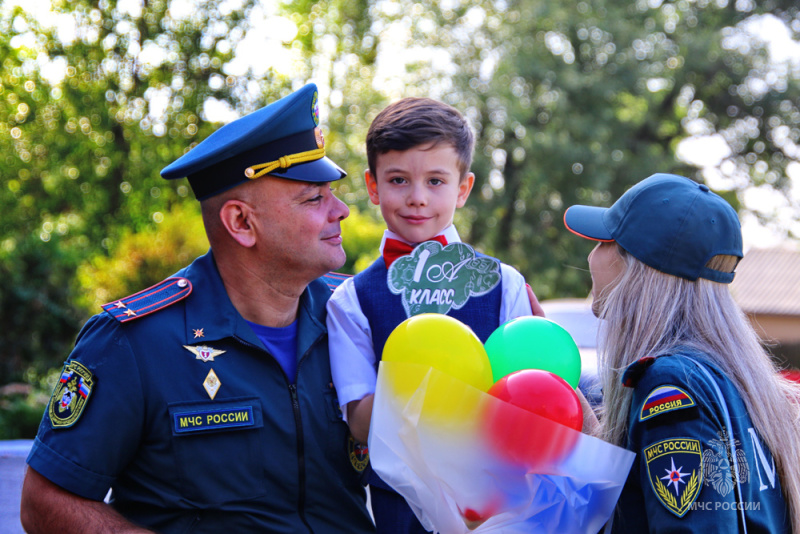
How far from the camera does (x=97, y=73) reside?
46.5 ft

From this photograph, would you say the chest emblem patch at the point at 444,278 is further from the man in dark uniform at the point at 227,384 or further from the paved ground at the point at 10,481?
the paved ground at the point at 10,481

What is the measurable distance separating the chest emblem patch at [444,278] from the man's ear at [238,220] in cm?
60

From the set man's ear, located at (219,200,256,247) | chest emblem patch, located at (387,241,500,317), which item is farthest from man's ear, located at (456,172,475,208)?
man's ear, located at (219,200,256,247)

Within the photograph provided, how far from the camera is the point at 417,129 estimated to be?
2.64 metres

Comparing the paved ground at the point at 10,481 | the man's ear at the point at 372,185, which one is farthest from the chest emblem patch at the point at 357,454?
the paved ground at the point at 10,481

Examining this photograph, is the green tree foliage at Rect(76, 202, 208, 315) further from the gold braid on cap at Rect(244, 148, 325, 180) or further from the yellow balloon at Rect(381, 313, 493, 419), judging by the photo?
the yellow balloon at Rect(381, 313, 493, 419)

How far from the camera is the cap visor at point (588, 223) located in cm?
225

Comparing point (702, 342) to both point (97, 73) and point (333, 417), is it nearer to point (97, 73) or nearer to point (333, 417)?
point (333, 417)

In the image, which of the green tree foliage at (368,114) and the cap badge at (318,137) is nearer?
the cap badge at (318,137)

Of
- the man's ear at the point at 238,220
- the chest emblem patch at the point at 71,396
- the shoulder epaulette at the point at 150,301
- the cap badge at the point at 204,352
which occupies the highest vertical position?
the man's ear at the point at 238,220

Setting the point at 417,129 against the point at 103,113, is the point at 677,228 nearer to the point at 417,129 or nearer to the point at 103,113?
the point at 417,129

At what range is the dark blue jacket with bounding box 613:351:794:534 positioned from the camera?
1.72 meters

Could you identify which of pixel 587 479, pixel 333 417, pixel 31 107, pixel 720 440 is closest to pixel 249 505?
pixel 333 417

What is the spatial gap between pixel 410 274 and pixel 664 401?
104cm
